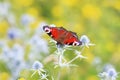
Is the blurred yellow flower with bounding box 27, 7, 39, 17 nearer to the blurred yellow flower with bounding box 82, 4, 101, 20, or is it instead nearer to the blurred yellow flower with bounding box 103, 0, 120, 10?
the blurred yellow flower with bounding box 82, 4, 101, 20

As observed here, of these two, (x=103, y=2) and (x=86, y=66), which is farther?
(x=103, y=2)

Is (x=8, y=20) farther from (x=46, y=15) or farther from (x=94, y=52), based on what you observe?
(x=46, y=15)

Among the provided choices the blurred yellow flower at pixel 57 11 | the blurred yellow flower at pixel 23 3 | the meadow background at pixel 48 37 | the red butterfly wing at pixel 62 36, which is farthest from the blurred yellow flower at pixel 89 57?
the red butterfly wing at pixel 62 36

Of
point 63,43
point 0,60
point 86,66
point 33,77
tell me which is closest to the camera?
point 63,43

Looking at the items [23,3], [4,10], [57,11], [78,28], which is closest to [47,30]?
[4,10]

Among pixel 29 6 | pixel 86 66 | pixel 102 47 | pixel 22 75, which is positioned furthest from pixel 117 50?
pixel 22 75

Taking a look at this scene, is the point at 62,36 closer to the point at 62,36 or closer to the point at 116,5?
the point at 62,36

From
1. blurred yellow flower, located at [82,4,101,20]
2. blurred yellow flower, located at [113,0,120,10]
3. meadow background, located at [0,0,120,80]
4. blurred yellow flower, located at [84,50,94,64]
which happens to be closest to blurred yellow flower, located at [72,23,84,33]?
meadow background, located at [0,0,120,80]
